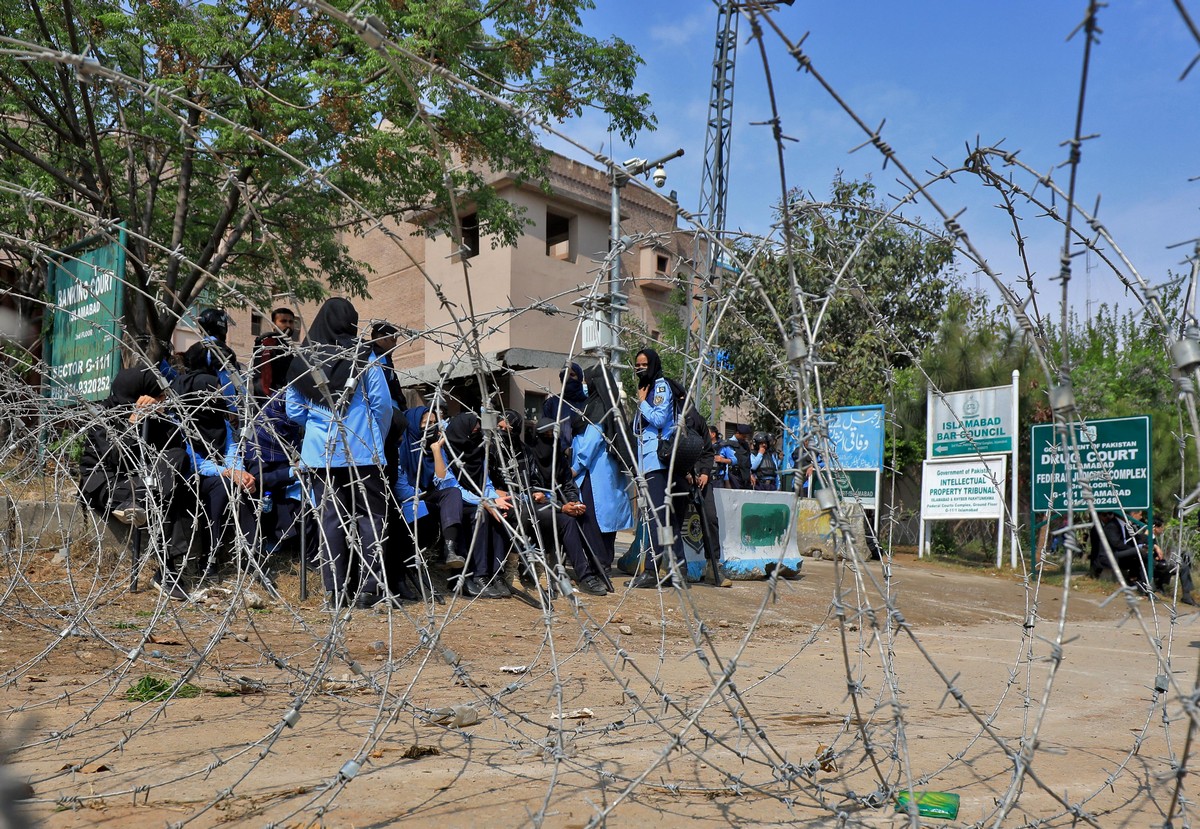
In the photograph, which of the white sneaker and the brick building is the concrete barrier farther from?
the brick building

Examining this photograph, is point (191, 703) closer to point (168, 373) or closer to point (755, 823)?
point (755, 823)

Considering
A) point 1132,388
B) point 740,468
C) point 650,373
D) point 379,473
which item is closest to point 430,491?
point 379,473

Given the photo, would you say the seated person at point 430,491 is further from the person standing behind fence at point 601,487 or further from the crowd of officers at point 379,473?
the person standing behind fence at point 601,487

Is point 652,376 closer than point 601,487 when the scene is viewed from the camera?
Yes

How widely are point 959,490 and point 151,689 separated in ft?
38.2

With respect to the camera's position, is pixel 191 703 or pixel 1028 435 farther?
pixel 1028 435

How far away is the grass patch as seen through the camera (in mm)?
3693

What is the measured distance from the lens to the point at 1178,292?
2.09m

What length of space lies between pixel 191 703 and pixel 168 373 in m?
3.38

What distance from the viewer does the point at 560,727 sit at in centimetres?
223

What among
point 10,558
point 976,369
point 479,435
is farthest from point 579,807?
point 976,369

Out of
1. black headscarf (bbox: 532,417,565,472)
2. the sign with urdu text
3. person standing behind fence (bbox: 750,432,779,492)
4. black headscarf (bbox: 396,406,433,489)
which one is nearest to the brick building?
person standing behind fence (bbox: 750,432,779,492)

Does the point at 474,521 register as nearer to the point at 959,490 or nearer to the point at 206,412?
the point at 206,412

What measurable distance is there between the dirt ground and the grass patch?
0.04 m
